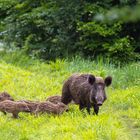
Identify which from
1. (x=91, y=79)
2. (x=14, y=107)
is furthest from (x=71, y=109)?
(x=14, y=107)

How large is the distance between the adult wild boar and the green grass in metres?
0.21

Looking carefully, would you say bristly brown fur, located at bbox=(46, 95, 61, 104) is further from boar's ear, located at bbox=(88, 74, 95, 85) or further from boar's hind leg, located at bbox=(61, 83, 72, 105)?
boar's ear, located at bbox=(88, 74, 95, 85)

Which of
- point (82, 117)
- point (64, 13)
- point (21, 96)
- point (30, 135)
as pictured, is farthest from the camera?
point (64, 13)

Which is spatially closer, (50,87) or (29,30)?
(50,87)

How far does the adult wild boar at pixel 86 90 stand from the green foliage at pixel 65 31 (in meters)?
4.21

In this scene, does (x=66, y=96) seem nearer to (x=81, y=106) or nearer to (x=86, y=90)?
(x=81, y=106)

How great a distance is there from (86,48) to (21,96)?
5.69 m

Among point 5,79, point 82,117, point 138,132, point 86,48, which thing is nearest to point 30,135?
point 82,117

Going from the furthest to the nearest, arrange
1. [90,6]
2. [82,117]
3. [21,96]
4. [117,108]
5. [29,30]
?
[29,30] < [90,6] < [21,96] < [117,108] < [82,117]

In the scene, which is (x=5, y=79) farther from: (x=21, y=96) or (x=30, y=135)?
(x=30, y=135)

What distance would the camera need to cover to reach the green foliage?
15.0 metres

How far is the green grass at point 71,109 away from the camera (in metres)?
7.83

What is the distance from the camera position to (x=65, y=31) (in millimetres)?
17250

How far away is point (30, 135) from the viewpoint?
782 centimetres
